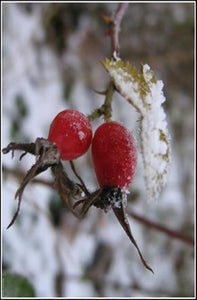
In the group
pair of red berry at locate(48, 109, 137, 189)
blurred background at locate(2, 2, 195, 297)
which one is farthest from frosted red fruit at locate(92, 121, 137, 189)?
blurred background at locate(2, 2, 195, 297)

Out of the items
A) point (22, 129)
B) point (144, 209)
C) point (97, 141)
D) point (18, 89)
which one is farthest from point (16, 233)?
point (97, 141)

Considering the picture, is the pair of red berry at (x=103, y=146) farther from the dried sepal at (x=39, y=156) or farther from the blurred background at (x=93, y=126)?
the blurred background at (x=93, y=126)

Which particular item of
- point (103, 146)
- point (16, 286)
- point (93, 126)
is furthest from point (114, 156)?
point (93, 126)

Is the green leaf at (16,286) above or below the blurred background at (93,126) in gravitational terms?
below

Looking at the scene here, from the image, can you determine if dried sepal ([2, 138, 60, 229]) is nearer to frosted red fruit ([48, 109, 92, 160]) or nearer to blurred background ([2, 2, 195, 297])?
frosted red fruit ([48, 109, 92, 160])

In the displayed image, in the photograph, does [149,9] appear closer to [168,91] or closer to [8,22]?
[168,91]

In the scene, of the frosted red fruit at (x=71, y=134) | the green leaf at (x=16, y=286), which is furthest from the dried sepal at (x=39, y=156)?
A: the green leaf at (x=16, y=286)
